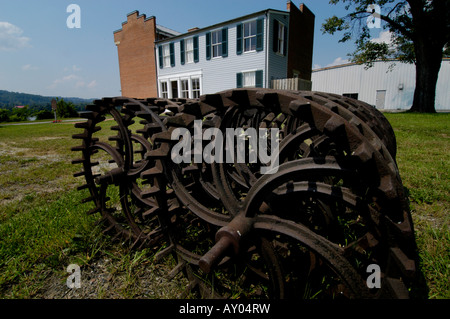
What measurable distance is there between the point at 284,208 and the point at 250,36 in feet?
54.4

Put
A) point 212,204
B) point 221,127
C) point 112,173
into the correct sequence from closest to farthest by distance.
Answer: point 221,127
point 112,173
point 212,204

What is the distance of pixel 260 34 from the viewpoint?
1520 centimetres

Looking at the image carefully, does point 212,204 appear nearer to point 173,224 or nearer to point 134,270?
point 173,224

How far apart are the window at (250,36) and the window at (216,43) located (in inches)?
82.9

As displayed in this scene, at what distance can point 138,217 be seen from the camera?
8.95 feet

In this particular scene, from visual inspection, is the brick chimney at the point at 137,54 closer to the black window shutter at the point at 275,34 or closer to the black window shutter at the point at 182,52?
the black window shutter at the point at 182,52

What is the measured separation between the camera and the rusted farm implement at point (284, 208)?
3.07 ft

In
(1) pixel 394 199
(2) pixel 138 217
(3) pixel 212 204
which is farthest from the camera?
(2) pixel 138 217

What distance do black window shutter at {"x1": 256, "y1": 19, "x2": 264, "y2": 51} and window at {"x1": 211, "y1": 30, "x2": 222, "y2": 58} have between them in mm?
3181

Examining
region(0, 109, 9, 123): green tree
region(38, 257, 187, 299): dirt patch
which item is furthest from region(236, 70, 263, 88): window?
region(0, 109, 9, 123): green tree

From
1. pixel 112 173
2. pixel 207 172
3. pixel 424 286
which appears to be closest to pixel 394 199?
pixel 424 286

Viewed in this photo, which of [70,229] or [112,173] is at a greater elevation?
[112,173]
